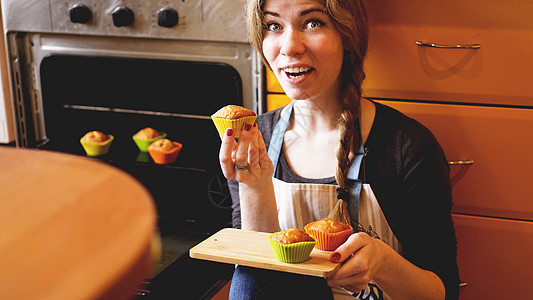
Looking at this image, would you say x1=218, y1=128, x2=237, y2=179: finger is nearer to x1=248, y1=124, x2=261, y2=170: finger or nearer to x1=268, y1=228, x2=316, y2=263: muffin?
x1=248, y1=124, x2=261, y2=170: finger

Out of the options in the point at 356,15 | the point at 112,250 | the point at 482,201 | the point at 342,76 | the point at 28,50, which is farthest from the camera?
the point at 28,50

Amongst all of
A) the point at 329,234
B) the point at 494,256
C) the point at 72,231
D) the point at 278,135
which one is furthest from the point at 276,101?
the point at 72,231

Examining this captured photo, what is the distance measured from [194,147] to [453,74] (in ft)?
2.68

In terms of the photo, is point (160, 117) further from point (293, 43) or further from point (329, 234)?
Answer: point (329, 234)

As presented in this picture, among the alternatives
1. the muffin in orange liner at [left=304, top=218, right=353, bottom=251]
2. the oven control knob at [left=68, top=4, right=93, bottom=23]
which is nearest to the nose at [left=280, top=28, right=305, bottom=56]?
the muffin in orange liner at [left=304, top=218, right=353, bottom=251]

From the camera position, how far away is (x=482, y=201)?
1.51 meters

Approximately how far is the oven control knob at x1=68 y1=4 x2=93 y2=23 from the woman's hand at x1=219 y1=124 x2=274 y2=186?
0.73 metres

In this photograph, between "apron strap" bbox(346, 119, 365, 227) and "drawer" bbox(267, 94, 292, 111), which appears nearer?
"apron strap" bbox(346, 119, 365, 227)

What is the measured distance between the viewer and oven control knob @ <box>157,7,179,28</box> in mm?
1579

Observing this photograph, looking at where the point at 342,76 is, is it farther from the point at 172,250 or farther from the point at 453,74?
the point at 172,250

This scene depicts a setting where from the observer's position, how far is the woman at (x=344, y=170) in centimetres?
123

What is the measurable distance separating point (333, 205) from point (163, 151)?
0.62m

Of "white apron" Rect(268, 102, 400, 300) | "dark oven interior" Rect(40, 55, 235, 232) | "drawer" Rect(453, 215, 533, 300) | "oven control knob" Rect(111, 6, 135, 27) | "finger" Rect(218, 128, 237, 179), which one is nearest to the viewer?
"finger" Rect(218, 128, 237, 179)

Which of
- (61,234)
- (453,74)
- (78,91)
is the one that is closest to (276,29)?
(453,74)
